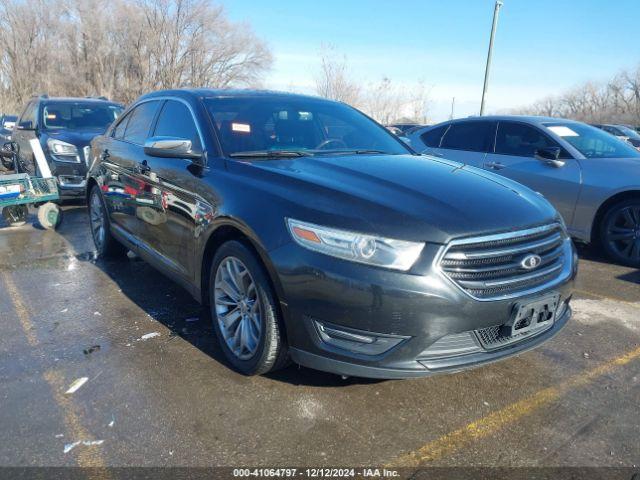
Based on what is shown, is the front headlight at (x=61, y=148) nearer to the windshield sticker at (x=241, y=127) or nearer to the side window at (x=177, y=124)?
the side window at (x=177, y=124)

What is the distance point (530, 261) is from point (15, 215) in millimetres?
7196

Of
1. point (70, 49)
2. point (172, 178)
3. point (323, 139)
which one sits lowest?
point (172, 178)

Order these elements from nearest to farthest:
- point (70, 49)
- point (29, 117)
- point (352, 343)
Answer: point (352, 343), point (29, 117), point (70, 49)

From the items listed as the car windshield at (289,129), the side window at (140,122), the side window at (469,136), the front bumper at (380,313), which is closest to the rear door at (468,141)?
the side window at (469,136)

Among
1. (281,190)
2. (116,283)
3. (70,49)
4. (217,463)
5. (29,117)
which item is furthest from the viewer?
(70,49)

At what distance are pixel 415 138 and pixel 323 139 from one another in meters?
4.18

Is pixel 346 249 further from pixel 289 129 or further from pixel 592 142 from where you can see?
pixel 592 142

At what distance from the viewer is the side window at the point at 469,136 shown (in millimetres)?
6830

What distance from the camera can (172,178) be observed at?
145 inches

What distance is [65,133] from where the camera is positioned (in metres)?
8.45

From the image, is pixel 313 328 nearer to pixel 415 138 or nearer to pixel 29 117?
pixel 415 138

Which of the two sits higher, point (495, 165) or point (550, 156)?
point (550, 156)

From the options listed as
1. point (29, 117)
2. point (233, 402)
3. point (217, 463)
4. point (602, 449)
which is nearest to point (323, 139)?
point (233, 402)

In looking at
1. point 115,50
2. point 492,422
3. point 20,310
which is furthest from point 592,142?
point 115,50
